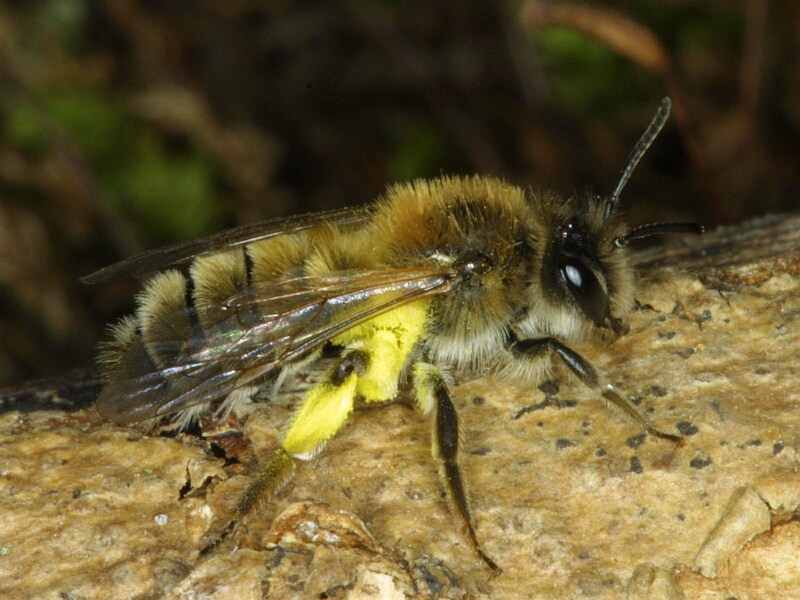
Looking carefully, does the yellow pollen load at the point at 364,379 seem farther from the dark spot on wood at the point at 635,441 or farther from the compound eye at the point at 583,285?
the dark spot on wood at the point at 635,441

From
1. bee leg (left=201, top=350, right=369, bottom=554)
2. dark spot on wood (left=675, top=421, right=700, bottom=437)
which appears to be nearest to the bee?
bee leg (left=201, top=350, right=369, bottom=554)

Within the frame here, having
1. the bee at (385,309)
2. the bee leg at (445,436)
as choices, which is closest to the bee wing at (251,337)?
the bee at (385,309)

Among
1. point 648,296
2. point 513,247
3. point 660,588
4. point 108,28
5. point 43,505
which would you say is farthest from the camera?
point 108,28

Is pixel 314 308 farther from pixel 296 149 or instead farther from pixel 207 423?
pixel 296 149

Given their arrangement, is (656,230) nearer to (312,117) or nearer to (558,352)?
(558,352)

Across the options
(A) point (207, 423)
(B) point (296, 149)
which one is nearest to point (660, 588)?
(A) point (207, 423)
